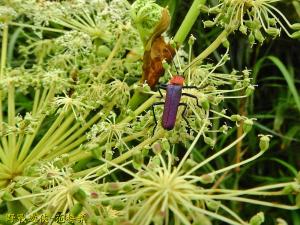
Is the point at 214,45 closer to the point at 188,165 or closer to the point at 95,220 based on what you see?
the point at 188,165

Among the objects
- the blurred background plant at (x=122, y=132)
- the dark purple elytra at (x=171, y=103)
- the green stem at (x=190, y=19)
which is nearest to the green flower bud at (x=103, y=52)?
the blurred background plant at (x=122, y=132)

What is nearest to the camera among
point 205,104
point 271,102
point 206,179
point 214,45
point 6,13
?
point 206,179

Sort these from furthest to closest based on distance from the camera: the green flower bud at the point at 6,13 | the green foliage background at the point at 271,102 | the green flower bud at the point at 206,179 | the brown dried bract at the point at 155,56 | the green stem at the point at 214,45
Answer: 1. the green foliage background at the point at 271,102
2. the green flower bud at the point at 6,13
3. the brown dried bract at the point at 155,56
4. the green stem at the point at 214,45
5. the green flower bud at the point at 206,179

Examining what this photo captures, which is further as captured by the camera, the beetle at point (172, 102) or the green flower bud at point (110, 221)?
the beetle at point (172, 102)

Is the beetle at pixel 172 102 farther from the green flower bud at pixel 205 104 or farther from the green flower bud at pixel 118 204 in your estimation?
the green flower bud at pixel 118 204

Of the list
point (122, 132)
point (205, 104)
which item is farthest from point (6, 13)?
point (205, 104)

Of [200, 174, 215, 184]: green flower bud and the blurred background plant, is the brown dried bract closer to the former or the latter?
the blurred background plant

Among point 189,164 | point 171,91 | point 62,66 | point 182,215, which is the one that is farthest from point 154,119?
point 62,66
